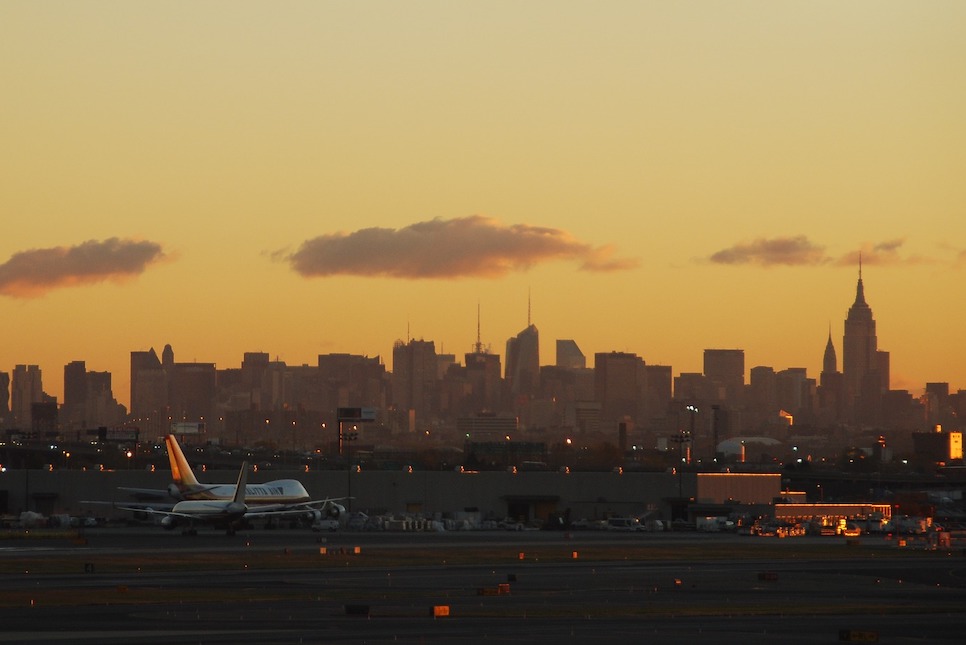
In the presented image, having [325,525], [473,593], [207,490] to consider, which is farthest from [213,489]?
[473,593]

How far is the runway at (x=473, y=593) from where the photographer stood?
3912cm

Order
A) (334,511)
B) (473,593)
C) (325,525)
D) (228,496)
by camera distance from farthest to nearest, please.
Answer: (334,511), (325,525), (228,496), (473,593)

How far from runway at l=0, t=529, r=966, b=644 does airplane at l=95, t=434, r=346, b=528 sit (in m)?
25.5

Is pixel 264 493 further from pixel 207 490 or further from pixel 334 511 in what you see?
pixel 334 511

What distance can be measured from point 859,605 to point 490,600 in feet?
39.3

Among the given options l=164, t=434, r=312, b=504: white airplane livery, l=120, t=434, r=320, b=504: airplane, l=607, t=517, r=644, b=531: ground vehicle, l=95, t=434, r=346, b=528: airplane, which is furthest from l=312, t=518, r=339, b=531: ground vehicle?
l=607, t=517, r=644, b=531: ground vehicle

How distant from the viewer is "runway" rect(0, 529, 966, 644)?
39125mm

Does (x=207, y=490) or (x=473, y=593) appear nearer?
(x=473, y=593)

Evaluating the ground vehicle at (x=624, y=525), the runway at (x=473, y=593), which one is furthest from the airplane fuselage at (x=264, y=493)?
the runway at (x=473, y=593)

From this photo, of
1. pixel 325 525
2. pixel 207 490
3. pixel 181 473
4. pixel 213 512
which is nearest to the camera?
pixel 213 512

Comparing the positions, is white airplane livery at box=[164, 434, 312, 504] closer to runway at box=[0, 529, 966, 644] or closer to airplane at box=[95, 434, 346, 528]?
airplane at box=[95, 434, 346, 528]

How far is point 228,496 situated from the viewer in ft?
370

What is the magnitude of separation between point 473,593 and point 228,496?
64.1 metres

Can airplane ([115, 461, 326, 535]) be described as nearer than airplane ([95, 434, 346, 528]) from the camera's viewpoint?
Yes
